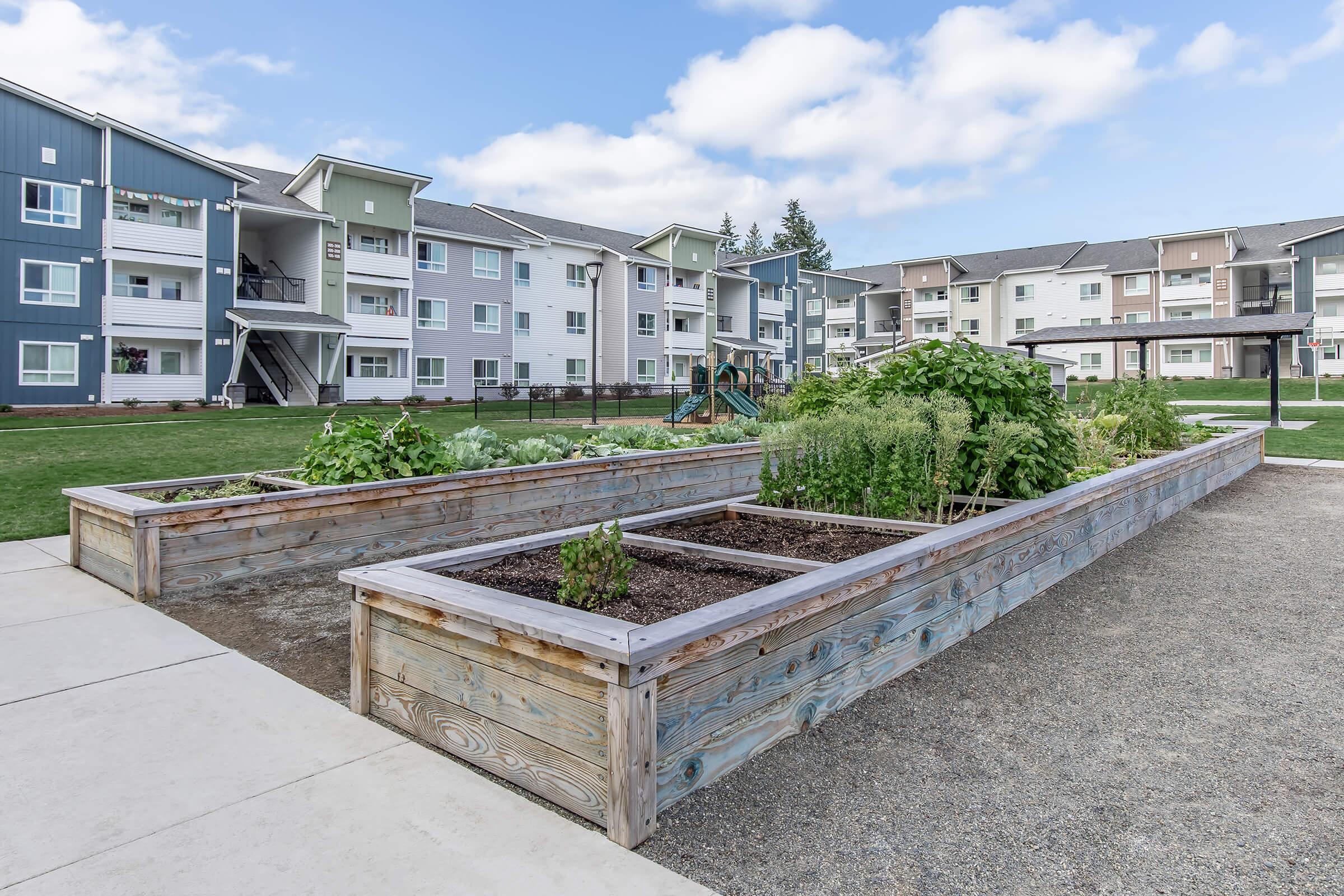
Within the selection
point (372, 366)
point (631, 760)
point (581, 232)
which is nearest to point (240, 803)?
point (631, 760)

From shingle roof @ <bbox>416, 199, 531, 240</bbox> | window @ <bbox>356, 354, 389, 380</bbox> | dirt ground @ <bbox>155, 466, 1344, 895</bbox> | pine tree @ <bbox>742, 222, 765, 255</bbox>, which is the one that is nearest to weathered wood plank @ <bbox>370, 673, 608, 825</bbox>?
dirt ground @ <bbox>155, 466, 1344, 895</bbox>

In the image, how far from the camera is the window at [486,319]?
34.4 m

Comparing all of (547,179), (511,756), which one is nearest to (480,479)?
(511,756)

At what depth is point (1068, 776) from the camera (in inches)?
103

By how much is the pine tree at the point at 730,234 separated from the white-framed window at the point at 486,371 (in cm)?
5576

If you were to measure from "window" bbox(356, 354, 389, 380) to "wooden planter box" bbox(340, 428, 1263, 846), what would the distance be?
29.7m

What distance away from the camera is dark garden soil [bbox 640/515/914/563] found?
413 cm

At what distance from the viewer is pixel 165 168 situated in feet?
84.5

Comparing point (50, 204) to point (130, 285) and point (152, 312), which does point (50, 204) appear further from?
point (152, 312)

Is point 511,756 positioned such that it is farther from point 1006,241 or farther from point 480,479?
point 1006,241

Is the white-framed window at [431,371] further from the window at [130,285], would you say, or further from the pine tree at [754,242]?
the pine tree at [754,242]

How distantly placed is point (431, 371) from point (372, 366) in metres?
2.54

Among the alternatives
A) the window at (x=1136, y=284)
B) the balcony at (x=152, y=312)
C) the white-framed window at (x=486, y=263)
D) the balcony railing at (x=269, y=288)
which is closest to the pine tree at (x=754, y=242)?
the window at (x=1136, y=284)

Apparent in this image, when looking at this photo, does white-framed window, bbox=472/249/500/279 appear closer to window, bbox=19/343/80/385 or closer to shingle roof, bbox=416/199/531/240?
shingle roof, bbox=416/199/531/240
